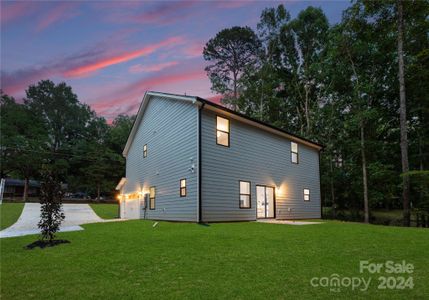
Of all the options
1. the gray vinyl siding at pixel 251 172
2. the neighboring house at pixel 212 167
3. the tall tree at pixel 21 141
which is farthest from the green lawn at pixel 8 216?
the tall tree at pixel 21 141

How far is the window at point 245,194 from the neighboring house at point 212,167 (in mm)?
50

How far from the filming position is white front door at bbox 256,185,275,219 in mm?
16464

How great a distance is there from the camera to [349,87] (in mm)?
25047

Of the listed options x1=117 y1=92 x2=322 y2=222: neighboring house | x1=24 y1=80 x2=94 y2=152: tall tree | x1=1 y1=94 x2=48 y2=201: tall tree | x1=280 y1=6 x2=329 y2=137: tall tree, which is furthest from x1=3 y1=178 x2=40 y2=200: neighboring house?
x1=280 y1=6 x2=329 y2=137: tall tree

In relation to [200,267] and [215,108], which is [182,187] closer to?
[215,108]

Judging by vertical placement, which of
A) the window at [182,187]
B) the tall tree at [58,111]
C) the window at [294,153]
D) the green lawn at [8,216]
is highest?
the tall tree at [58,111]

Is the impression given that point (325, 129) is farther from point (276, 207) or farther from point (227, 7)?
point (227, 7)

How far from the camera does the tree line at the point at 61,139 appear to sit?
36.4 meters

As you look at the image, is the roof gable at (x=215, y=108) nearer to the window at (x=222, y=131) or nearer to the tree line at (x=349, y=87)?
the window at (x=222, y=131)

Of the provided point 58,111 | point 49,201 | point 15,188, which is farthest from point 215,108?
point 15,188

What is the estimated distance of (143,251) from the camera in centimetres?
626

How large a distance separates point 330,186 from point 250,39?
1716 cm

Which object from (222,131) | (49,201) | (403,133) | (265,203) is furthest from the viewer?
(265,203)

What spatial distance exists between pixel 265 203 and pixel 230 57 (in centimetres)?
1989
